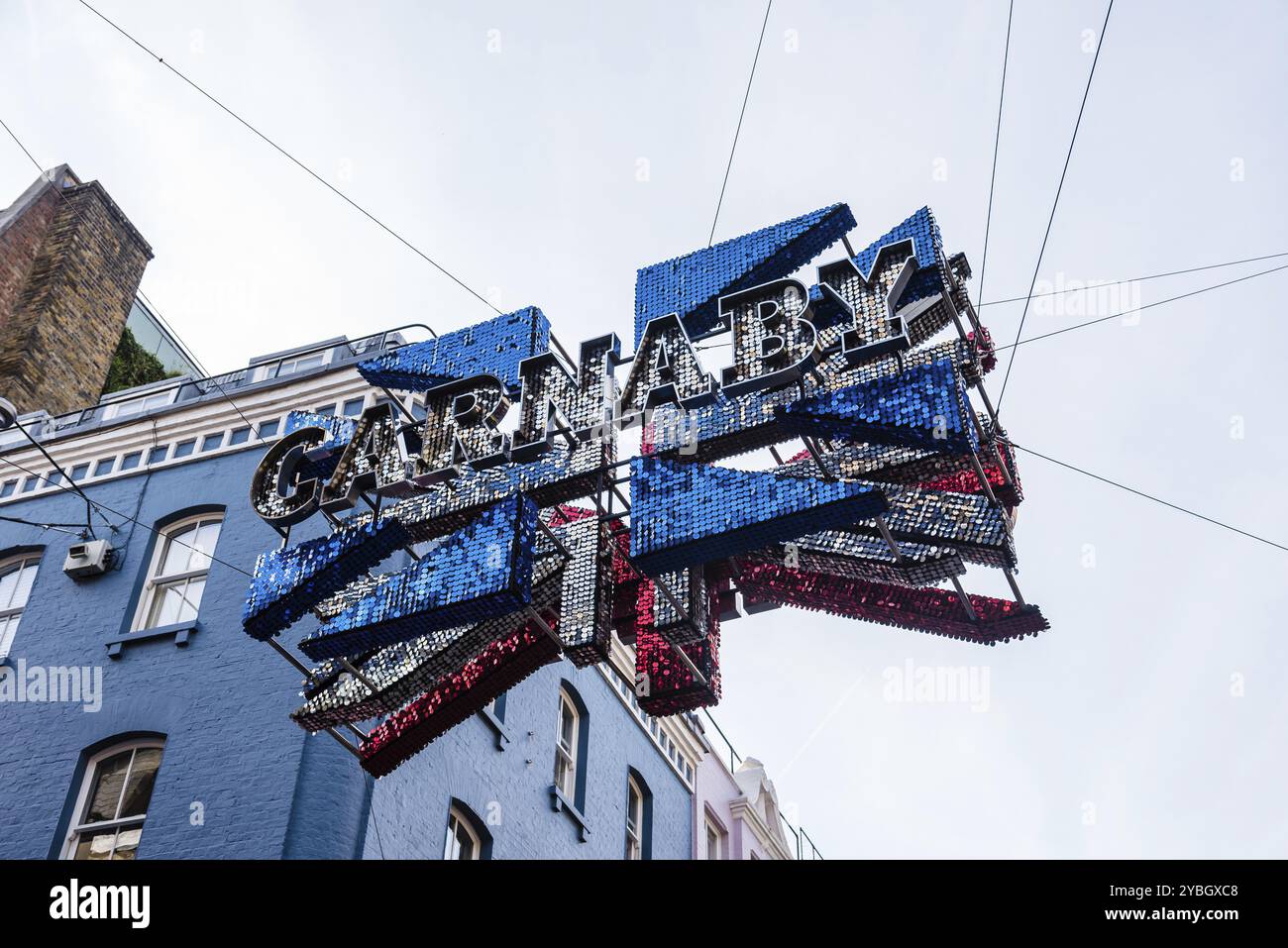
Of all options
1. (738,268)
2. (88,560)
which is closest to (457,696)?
(738,268)

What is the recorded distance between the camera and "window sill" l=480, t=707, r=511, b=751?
55.4ft

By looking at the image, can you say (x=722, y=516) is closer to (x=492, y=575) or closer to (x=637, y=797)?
(x=492, y=575)

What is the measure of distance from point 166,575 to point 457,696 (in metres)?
6.07

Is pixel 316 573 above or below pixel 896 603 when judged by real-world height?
above

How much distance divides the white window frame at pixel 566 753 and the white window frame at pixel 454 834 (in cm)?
223

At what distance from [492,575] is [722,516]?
1.96 metres

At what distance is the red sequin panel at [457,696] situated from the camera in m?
12.6

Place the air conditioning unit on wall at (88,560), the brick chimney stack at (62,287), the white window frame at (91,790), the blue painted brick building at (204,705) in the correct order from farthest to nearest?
the brick chimney stack at (62,287)
the air conditioning unit on wall at (88,560)
the white window frame at (91,790)
the blue painted brick building at (204,705)

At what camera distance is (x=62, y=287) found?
78.9 ft

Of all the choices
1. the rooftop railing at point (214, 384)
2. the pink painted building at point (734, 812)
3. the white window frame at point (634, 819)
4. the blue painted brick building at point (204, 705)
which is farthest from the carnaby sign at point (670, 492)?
the pink painted building at point (734, 812)

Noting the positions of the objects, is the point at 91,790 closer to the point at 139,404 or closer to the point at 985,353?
the point at 139,404

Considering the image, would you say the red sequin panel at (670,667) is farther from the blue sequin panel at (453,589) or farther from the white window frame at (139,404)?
the white window frame at (139,404)

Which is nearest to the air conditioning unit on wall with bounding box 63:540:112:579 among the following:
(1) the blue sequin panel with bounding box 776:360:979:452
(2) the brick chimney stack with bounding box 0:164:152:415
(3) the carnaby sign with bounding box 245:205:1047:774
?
(3) the carnaby sign with bounding box 245:205:1047:774
